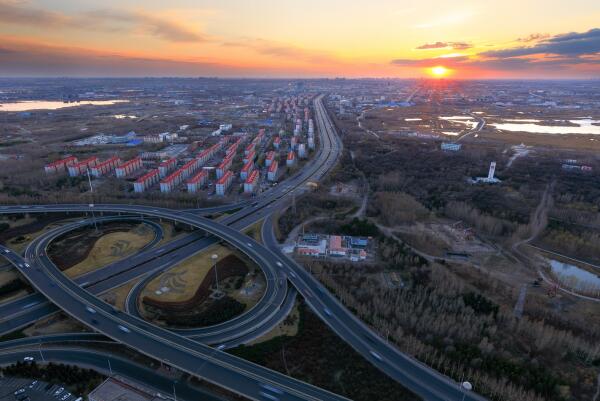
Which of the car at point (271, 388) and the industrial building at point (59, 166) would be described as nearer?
the car at point (271, 388)

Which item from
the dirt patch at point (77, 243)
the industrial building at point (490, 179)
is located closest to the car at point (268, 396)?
the dirt patch at point (77, 243)

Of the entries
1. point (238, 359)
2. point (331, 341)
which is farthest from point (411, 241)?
point (238, 359)

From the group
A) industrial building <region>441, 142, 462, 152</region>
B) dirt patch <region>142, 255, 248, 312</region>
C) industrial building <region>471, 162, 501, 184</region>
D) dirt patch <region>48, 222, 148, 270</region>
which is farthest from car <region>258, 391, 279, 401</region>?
industrial building <region>441, 142, 462, 152</region>

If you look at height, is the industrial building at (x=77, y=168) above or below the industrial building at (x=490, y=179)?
above

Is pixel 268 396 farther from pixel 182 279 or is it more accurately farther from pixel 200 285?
pixel 182 279

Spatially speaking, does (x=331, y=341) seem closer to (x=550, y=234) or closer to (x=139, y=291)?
(x=139, y=291)

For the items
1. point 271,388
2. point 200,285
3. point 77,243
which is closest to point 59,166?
point 77,243

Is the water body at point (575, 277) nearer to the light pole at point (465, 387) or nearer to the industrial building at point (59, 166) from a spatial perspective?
the light pole at point (465, 387)
